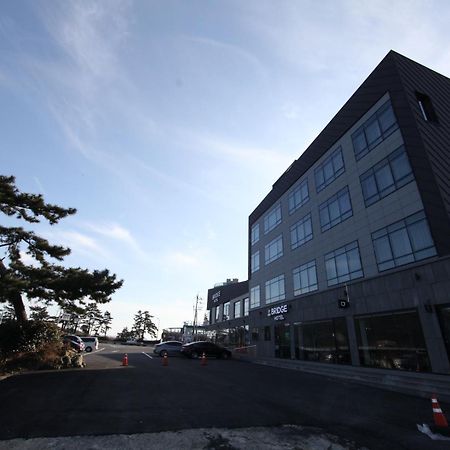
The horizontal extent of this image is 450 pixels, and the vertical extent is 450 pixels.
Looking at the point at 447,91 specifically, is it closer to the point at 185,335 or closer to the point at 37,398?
the point at 37,398

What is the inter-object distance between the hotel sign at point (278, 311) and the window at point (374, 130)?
1434 centimetres

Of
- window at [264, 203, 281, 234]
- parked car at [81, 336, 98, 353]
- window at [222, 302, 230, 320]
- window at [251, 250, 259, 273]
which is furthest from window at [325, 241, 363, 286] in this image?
window at [222, 302, 230, 320]

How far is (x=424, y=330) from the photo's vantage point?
1536cm

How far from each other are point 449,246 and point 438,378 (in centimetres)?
587

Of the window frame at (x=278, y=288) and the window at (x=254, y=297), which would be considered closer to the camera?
the window frame at (x=278, y=288)

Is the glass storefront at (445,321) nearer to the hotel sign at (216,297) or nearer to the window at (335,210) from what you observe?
the window at (335,210)

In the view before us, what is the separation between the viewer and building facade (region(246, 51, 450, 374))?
1584 centimetres

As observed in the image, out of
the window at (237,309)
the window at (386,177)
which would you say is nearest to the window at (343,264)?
the window at (386,177)

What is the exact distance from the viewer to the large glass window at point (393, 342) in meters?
15.7

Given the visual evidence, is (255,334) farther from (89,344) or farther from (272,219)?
(89,344)

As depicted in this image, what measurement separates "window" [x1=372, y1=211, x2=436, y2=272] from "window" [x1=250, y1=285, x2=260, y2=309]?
19267 mm

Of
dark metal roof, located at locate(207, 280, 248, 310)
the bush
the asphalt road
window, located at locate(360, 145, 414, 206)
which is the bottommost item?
the asphalt road

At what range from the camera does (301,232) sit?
28531mm

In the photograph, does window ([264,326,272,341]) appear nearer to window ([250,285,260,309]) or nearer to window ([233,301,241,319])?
window ([250,285,260,309])
